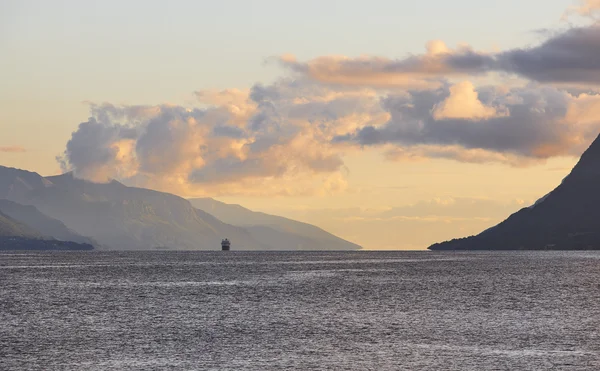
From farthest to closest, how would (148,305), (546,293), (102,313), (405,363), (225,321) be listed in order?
1. (546,293)
2. (148,305)
3. (102,313)
4. (225,321)
5. (405,363)

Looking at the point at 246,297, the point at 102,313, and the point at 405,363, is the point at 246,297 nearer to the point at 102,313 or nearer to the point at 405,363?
the point at 102,313

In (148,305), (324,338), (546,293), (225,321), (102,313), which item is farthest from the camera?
(546,293)

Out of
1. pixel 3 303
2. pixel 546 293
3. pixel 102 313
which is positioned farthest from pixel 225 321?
pixel 546 293

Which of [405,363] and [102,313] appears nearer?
[405,363]

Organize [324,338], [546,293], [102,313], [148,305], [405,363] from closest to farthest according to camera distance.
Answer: [405,363], [324,338], [102,313], [148,305], [546,293]

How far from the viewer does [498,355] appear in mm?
84875

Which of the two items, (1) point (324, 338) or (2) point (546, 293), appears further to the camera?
(2) point (546, 293)

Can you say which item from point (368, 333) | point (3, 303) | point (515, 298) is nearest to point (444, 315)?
point (368, 333)

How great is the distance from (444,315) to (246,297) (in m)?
45.7

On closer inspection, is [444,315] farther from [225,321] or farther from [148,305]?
[148,305]

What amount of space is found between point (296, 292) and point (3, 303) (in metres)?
54.7

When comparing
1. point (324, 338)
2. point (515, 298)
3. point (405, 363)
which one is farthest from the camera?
point (515, 298)

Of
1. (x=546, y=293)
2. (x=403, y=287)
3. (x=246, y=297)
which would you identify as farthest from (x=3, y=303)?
(x=546, y=293)

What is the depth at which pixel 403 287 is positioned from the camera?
186 meters
